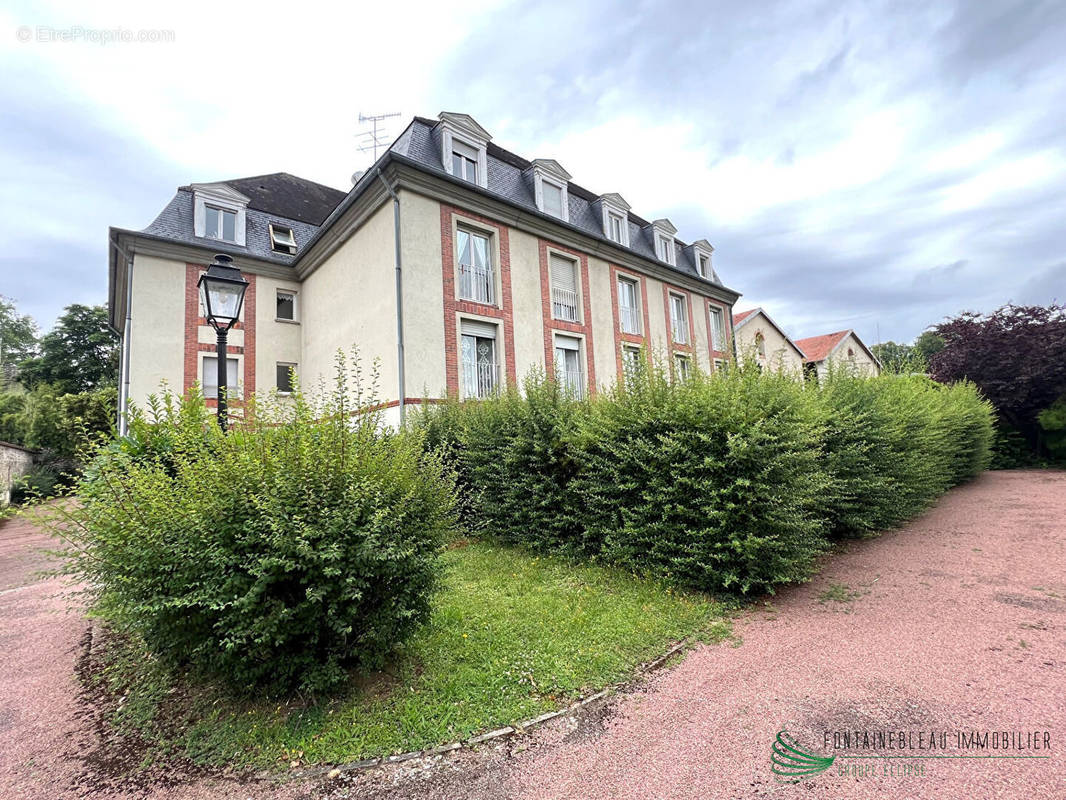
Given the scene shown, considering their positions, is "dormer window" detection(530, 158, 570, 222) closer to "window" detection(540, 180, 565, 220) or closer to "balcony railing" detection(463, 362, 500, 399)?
"window" detection(540, 180, 565, 220)

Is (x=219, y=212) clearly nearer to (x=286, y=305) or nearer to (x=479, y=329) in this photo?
(x=286, y=305)

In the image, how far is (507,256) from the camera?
493 inches

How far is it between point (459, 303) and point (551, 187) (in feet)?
18.5

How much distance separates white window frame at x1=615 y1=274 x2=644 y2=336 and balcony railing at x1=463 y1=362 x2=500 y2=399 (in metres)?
5.43

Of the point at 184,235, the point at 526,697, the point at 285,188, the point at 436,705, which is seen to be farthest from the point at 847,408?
the point at 285,188

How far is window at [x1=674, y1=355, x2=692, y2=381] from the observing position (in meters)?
5.46

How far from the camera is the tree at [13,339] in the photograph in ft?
113

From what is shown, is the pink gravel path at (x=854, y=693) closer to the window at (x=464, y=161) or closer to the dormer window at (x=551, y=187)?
the window at (x=464, y=161)

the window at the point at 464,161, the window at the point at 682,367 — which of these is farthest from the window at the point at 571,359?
A: the window at the point at 682,367

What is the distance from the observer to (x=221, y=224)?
14281mm

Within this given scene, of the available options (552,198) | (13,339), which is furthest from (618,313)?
(13,339)

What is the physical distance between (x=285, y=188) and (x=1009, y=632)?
69.8ft

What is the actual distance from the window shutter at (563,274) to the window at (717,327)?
7.99 m

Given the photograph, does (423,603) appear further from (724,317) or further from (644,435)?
(724,317)
